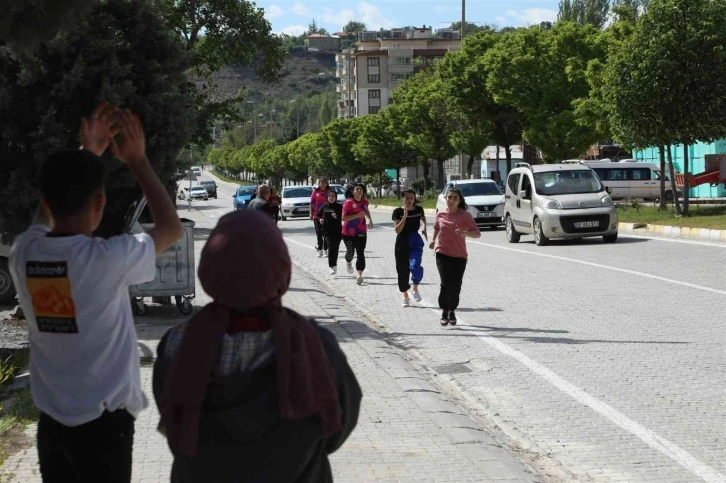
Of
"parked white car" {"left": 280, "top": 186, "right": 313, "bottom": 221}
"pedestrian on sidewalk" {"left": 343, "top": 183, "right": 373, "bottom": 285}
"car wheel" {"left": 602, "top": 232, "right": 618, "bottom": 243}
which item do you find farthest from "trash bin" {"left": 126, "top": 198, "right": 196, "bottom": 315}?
"parked white car" {"left": 280, "top": 186, "right": 313, "bottom": 221}

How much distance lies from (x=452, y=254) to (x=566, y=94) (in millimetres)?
35248

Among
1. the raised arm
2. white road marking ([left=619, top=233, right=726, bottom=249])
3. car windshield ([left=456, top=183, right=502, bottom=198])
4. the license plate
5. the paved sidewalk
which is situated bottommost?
white road marking ([left=619, top=233, right=726, bottom=249])

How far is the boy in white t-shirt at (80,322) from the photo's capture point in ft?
11.1

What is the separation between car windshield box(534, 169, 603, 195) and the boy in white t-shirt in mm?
24531

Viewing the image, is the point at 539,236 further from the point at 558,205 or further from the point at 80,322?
the point at 80,322

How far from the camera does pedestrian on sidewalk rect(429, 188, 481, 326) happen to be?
13.1 meters

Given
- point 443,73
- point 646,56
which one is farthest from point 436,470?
point 443,73

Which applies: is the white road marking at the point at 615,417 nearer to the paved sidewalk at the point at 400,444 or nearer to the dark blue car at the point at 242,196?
the paved sidewalk at the point at 400,444

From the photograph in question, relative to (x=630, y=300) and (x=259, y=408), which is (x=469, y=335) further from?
(x=259, y=408)

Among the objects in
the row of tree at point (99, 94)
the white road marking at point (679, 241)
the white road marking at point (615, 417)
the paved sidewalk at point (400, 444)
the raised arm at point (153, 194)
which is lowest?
the white road marking at point (615, 417)

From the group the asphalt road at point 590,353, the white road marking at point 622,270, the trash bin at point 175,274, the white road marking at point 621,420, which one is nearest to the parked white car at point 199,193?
the white road marking at point 622,270

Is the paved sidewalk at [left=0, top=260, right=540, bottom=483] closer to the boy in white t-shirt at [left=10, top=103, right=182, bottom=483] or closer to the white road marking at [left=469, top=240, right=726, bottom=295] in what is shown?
the boy in white t-shirt at [left=10, top=103, right=182, bottom=483]

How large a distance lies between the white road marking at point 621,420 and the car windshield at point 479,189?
23635mm

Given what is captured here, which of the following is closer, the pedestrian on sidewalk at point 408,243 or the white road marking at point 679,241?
the pedestrian on sidewalk at point 408,243
